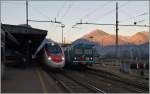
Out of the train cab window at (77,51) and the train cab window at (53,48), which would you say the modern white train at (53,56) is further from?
the train cab window at (77,51)

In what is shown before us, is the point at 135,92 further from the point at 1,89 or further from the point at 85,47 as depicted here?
→ the point at 85,47

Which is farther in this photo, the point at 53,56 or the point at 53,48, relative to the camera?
the point at 53,48

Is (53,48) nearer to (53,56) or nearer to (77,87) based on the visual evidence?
(53,56)

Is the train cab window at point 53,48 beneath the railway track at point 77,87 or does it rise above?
above

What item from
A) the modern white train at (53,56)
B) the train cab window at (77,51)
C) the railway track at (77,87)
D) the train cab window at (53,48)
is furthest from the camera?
the train cab window at (77,51)

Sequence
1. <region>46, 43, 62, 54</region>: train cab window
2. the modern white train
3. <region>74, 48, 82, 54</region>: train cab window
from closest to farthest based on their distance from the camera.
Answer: the modern white train, <region>46, 43, 62, 54</region>: train cab window, <region>74, 48, 82, 54</region>: train cab window

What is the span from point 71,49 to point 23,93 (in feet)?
79.0

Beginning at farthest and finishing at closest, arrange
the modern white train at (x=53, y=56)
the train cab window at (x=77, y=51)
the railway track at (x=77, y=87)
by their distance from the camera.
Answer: the train cab window at (x=77, y=51)
the modern white train at (x=53, y=56)
the railway track at (x=77, y=87)

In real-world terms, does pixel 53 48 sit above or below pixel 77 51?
above

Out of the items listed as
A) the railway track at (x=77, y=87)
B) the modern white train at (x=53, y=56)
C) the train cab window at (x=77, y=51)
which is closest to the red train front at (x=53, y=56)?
the modern white train at (x=53, y=56)

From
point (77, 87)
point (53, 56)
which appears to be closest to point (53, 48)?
point (53, 56)

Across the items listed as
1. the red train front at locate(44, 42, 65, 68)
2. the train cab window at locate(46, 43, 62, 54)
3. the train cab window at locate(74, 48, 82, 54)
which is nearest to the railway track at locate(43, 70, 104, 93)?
the red train front at locate(44, 42, 65, 68)

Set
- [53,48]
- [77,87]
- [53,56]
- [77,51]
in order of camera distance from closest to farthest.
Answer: [77,87] < [53,56] < [53,48] < [77,51]

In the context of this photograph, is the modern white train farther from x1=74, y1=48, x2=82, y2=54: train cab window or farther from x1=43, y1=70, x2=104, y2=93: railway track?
x1=43, y1=70, x2=104, y2=93: railway track
